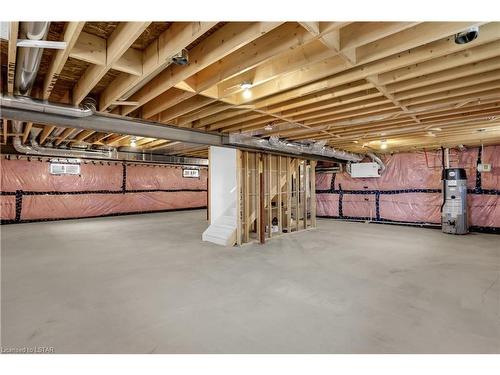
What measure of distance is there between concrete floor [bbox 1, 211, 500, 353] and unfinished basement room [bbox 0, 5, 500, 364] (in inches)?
0.8

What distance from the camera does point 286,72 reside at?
2.31 metres

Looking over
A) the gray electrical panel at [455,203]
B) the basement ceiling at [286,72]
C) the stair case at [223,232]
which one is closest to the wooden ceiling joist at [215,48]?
the basement ceiling at [286,72]

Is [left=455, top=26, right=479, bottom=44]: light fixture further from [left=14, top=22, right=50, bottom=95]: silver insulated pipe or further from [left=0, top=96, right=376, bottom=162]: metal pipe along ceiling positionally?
[left=0, top=96, right=376, bottom=162]: metal pipe along ceiling

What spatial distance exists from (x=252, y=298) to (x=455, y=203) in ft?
19.7

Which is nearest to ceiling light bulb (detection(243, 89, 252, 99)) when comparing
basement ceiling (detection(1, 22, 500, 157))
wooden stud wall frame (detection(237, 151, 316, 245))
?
basement ceiling (detection(1, 22, 500, 157))

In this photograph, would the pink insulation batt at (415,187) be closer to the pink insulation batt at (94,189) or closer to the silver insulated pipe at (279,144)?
the silver insulated pipe at (279,144)

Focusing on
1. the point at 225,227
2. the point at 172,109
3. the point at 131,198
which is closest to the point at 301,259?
the point at 225,227

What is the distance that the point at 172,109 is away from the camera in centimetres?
359

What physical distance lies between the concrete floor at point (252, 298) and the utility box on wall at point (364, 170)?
11.5 feet

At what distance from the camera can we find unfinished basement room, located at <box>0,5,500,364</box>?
1.86 meters

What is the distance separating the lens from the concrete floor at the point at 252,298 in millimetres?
1881

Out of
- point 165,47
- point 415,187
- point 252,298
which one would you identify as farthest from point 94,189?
point 415,187

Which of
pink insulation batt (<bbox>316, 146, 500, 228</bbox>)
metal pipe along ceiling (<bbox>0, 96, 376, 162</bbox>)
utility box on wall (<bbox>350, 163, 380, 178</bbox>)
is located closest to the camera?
metal pipe along ceiling (<bbox>0, 96, 376, 162</bbox>)

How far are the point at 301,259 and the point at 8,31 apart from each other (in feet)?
12.9
